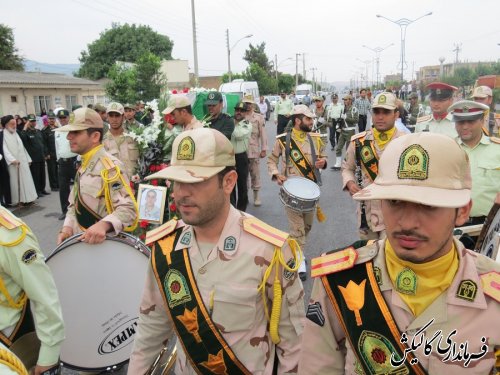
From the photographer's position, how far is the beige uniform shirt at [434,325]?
139cm

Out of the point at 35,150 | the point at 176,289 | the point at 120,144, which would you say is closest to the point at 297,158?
the point at 120,144

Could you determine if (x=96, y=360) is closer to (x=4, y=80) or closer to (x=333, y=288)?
(x=333, y=288)

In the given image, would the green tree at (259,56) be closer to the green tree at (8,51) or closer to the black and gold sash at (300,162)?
the green tree at (8,51)

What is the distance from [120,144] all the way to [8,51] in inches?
1706

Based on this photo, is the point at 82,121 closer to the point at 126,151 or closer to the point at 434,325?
the point at 126,151

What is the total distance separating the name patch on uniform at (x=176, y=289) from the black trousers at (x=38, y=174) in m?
10.4

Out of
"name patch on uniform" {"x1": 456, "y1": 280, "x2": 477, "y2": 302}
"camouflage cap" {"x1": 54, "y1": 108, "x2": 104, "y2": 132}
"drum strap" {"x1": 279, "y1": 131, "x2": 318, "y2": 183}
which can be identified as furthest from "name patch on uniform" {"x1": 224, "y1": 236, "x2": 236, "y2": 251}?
A: "drum strap" {"x1": 279, "y1": 131, "x2": 318, "y2": 183}

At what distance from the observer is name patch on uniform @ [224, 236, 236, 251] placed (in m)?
2.07

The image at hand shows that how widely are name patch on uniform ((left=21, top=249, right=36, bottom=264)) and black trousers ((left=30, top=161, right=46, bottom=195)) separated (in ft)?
32.1

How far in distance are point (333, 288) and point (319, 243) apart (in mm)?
5162

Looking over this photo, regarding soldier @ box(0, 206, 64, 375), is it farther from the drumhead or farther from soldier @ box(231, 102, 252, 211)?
soldier @ box(231, 102, 252, 211)

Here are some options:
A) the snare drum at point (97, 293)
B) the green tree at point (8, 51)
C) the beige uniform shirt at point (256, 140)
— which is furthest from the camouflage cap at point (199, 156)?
the green tree at point (8, 51)

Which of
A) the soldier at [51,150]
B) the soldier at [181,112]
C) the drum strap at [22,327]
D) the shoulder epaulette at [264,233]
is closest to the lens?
the shoulder epaulette at [264,233]

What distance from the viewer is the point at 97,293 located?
3.23 metres
